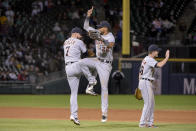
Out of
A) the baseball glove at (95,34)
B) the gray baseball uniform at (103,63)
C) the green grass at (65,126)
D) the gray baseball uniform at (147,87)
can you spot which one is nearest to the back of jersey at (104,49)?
the gray baseball uniform at (103,63)

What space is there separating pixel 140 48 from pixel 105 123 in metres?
13.8

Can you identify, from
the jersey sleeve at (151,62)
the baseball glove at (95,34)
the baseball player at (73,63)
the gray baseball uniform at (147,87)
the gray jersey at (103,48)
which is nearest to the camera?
the jersey sleeve at (151,62)

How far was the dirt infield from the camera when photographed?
566 inches

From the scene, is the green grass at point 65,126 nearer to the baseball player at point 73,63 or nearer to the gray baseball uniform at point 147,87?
the gray baseball uniform at point 147,87

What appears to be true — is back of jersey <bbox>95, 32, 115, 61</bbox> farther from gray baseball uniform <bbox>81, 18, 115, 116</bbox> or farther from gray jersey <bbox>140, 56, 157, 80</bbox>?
gray jersey <bbox>140, 56, 157, 80</bbox>

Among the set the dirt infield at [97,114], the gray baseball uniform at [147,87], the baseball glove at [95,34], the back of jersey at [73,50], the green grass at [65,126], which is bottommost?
the dirt infield at [97,114]

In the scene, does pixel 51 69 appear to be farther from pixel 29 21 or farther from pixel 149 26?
pixel 149 26

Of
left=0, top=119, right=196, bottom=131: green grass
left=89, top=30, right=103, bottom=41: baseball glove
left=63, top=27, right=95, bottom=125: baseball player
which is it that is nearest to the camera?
left=0, top=119, right=196, bottom=131: green grass

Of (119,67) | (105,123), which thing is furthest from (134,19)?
(105,123)

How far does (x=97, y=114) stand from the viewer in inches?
624

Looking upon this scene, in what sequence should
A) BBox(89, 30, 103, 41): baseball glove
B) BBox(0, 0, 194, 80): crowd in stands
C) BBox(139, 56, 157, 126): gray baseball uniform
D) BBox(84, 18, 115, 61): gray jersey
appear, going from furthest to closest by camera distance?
BBox(0, 0, 194, 80): crowd in stands < BBox(84, 18, 115, 61): gray jersey < BBox(89, 30, 103, 41): baseball glove < BBox(139, 56, 157, 126): gray baseball uniform

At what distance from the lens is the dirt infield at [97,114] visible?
1437 cm

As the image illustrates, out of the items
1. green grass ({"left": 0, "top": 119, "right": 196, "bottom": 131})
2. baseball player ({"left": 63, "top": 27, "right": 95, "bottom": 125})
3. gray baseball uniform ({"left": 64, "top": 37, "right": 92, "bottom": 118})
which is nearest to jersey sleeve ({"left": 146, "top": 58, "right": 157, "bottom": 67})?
green grass ({"left": 0, "top": 119, "right": 196, "bottom": 131})

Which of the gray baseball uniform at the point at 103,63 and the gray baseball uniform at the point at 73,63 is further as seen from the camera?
the gray baseball uniform at the point at 103,63
